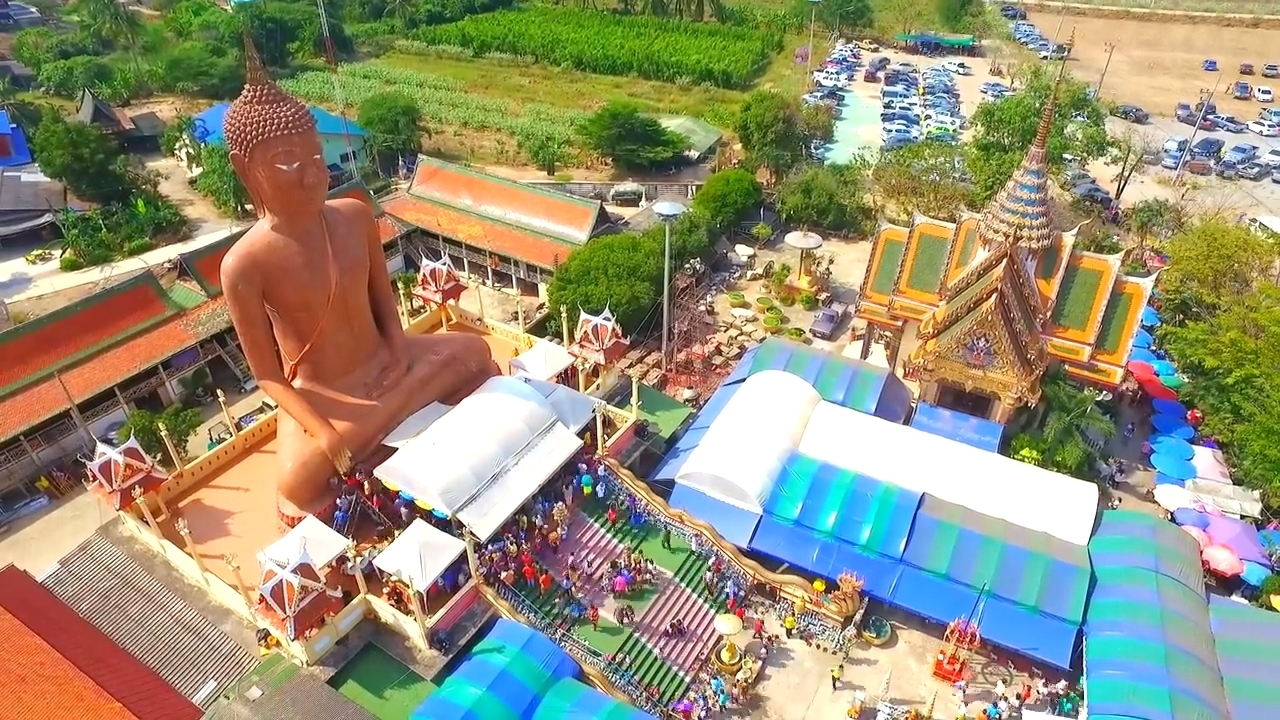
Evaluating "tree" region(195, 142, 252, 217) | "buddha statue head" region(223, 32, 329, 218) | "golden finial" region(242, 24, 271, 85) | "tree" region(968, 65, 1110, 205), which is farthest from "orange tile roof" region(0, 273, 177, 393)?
"tree" region(968, 65, 1110, 205)

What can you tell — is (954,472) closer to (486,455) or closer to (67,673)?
(486,455)

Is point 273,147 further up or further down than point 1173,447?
further up

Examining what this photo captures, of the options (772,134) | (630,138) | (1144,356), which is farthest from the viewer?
(630,138)

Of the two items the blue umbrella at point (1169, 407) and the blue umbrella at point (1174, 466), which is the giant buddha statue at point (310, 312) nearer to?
the blue umbrella at point (1174, 466)

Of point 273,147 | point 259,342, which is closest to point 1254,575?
point 259,342

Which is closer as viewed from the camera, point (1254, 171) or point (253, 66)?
point (253, 66)

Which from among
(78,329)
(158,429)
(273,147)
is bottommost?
(158,429)
